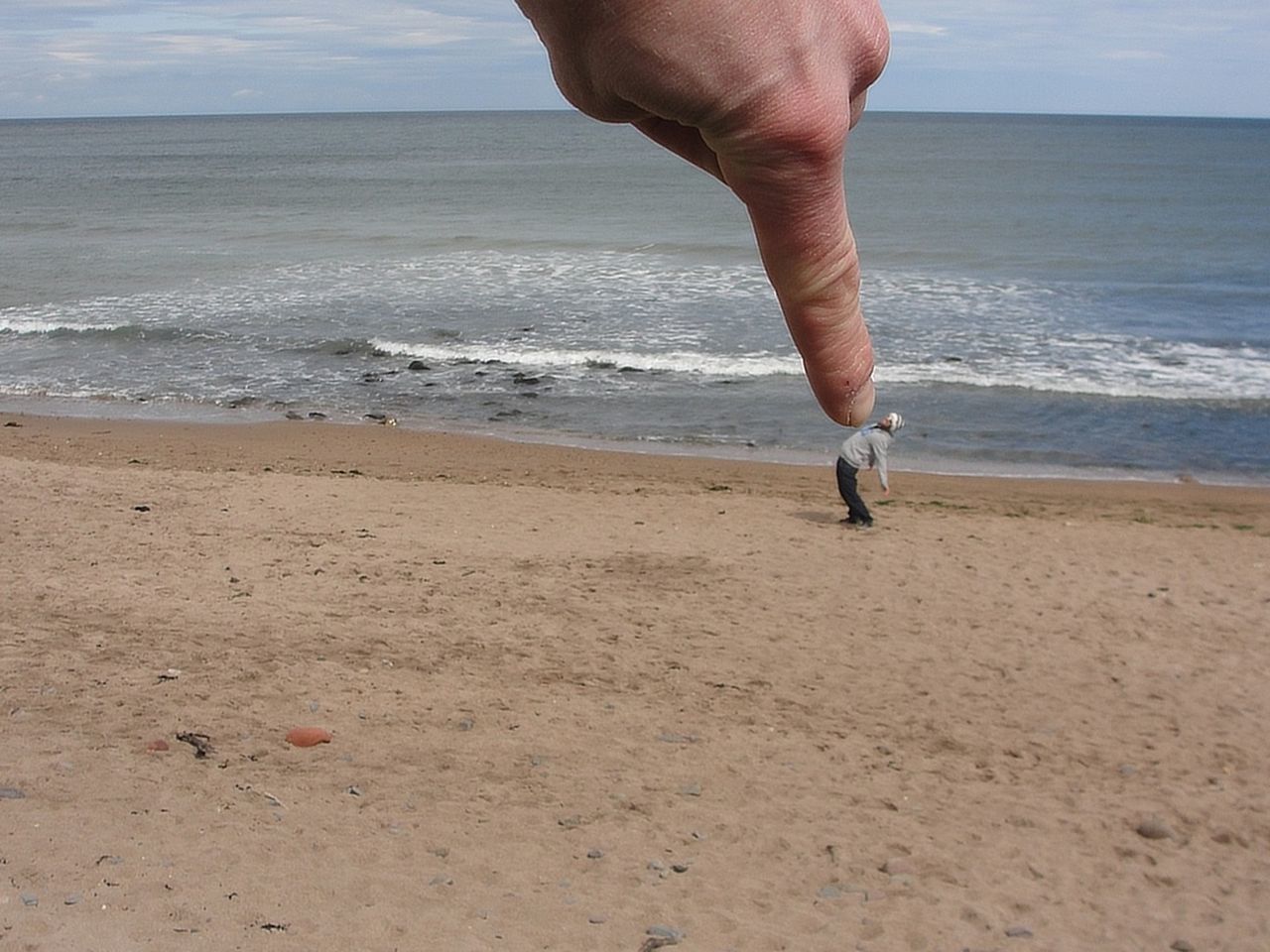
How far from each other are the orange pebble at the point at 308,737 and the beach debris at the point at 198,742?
470mm

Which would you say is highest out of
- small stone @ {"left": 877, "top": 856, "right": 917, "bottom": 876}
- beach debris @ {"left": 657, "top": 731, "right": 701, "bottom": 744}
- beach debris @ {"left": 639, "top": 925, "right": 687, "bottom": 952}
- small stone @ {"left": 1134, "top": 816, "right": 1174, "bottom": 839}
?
beach debris @ {"left": 657, "top": 731, "right": 701, "bottom": 744}

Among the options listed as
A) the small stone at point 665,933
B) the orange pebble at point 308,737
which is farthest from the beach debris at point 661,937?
the orange pebble at point 308,737

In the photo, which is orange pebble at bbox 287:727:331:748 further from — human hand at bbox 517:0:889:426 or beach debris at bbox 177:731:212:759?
human hand at bbox 517:0:889:426

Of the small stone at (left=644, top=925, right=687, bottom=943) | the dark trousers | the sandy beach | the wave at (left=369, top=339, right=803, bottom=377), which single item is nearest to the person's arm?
the dark trousers

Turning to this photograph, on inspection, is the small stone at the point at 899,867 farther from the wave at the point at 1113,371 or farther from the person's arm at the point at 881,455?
the wave at the point at 1113,371

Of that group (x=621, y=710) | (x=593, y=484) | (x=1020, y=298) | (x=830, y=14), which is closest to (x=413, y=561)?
(x=621, y=710)

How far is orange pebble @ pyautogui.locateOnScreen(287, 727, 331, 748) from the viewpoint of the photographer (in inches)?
310

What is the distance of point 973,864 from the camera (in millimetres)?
7066

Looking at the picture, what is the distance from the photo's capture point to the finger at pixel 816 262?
93 cm

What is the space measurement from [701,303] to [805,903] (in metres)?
23.8

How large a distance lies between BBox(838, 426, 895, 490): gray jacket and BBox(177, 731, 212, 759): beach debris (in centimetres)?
761

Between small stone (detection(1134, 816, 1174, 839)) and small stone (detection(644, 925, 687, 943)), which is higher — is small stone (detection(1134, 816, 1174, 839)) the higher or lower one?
the higher one

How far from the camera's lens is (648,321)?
90.6 ft

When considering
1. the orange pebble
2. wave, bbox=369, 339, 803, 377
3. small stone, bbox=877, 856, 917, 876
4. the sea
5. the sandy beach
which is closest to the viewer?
the sandy beach
